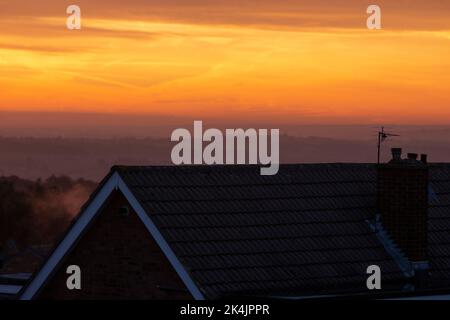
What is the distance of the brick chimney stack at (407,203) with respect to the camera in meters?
37.4

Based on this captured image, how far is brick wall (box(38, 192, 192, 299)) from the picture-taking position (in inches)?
1346

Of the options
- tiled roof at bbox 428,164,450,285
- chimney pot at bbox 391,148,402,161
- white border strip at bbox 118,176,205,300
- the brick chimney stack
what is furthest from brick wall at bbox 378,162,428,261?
white border strip at bbox 118,176,205,300

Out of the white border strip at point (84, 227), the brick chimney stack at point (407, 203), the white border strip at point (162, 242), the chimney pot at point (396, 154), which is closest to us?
the white border strip at point (162, 242)

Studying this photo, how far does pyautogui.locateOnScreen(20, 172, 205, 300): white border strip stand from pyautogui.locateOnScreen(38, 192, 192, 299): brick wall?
0.17 m

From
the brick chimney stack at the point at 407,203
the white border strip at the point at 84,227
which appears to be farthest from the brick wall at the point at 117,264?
the brick chimney stack at the point at 407,203

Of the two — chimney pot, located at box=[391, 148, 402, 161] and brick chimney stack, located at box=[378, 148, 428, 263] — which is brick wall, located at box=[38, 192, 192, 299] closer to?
brick chimney stack, located at box=[378, 148, 428, 263]

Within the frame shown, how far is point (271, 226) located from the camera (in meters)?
36.0

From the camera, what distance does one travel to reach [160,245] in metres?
34.0

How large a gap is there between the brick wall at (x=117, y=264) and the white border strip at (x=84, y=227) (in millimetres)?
167

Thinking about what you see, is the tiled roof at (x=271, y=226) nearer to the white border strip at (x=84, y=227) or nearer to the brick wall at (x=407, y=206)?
the white border strip at (x=84, y=227)

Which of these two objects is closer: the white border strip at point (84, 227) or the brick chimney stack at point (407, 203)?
the white border strip at point (84, 227)
